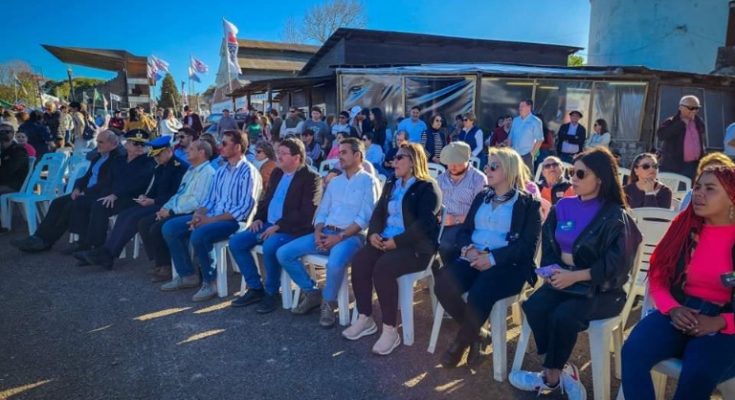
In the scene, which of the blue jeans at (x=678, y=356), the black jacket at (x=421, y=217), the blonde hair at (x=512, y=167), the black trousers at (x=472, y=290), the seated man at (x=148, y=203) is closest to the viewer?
the blue jeans at (x=678, y=356)

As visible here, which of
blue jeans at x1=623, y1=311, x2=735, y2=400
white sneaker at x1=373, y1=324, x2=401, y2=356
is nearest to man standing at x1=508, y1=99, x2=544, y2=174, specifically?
white sneaker at x1=373, y1=324, x2=401, y2=356

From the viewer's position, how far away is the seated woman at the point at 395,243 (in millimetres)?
3205

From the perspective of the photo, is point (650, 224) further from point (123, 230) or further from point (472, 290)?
point (123, 230)

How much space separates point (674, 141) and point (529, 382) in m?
4.79

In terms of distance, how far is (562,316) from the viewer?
244cm

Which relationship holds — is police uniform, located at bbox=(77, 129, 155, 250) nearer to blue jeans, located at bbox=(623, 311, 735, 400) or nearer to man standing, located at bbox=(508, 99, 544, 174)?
blue jeans, located at bbox=(623, 311, 735, 400)

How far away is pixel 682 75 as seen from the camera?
1284 centimetres

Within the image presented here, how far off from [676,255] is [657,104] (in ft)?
41.8

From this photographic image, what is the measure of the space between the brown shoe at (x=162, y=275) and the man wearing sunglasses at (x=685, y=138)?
6.21m

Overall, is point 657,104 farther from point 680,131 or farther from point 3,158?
point 3,158

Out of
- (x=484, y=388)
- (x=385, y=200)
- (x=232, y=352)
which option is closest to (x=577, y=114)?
(x=385, y=200)

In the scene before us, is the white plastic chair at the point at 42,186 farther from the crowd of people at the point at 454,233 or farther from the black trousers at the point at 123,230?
the black trousers at the point at 123,230

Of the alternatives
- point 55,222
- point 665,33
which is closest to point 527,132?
point 55,222

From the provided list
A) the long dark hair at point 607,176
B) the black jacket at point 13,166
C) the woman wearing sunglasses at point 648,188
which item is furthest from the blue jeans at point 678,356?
the black jacket at point 13,166
